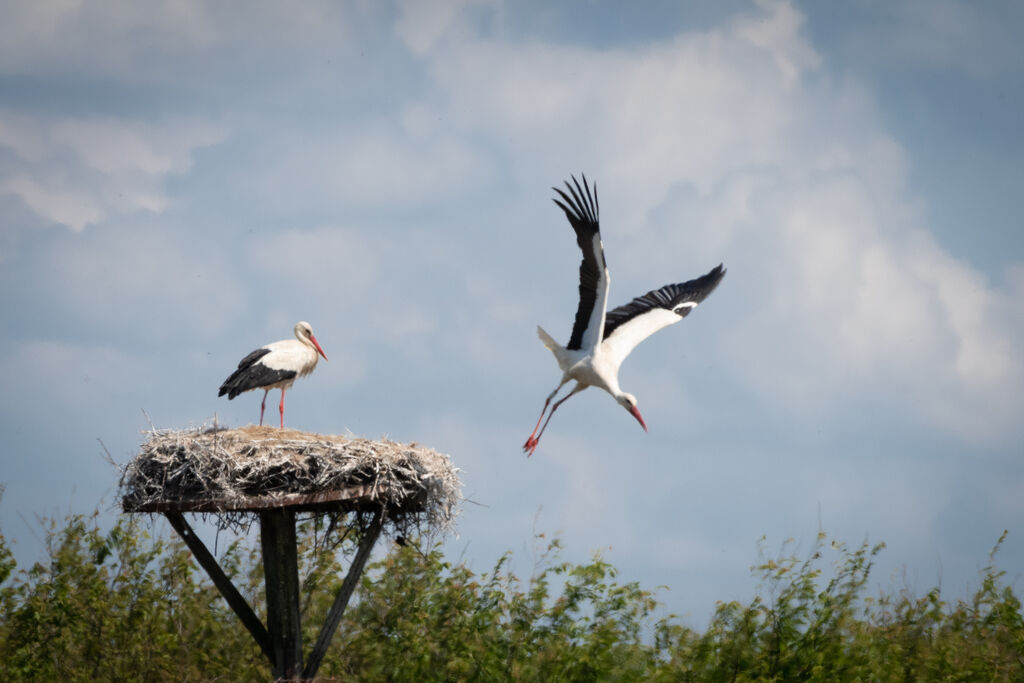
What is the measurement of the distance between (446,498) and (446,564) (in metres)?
0.91

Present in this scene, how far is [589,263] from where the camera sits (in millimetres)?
8289

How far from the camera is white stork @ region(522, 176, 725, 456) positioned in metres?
8.10

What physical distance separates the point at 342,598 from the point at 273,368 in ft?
8.55

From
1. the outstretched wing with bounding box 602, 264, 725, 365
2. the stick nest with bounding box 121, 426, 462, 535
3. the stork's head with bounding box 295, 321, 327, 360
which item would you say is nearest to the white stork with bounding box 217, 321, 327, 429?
the stork's head with bounding box 295, 321, 327, 360

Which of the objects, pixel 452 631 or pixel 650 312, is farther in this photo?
pixel 650 312

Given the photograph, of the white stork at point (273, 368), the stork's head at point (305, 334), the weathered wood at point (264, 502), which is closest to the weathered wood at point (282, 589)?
the weathered wood at point (264, 502)

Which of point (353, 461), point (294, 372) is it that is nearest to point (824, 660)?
point (353, 461)

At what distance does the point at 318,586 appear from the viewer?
847 cm

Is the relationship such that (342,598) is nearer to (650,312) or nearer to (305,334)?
(305,334)

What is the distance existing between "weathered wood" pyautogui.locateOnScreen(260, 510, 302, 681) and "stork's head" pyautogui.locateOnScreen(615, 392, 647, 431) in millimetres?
4022

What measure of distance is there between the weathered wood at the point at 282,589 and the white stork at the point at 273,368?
1.59 metres

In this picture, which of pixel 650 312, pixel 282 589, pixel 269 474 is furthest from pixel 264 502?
pixel 650 312

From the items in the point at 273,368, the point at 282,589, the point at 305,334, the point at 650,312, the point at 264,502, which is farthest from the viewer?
the point at 650,312

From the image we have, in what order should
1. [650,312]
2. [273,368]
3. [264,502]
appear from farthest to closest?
[650,312], [273,368], [264,502]
